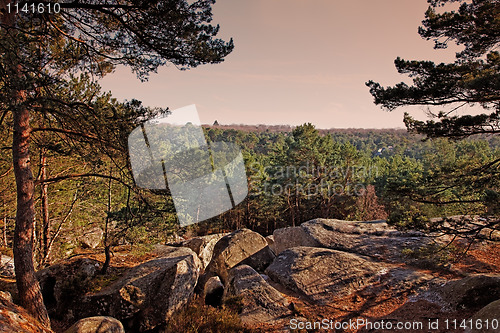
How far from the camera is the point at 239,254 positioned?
517 inches

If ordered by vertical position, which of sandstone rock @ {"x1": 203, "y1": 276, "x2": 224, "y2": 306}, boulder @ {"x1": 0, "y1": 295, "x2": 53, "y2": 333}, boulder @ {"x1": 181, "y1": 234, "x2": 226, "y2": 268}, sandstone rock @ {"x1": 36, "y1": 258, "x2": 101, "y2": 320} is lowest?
boulder @ {"x1": 181, "y1": 234, "x2": 226, "y2": 268}

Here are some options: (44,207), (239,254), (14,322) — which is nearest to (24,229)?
(14,322)

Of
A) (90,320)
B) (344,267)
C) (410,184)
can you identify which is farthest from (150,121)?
(344,267)

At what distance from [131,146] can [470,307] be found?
9.24 metres

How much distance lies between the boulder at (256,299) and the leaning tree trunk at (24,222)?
4725mm

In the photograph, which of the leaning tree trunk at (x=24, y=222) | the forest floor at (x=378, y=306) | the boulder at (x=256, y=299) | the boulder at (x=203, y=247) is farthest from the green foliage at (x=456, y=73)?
the boulder at (x=203, y=247)

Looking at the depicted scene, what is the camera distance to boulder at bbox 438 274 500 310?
666 centimetres

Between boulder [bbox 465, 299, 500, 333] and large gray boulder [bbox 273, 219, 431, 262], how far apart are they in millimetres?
5259

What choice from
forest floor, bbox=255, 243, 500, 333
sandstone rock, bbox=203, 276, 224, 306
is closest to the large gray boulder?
forest floor, bbox=255, 243, 500, 333

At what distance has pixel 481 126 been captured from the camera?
754 cm

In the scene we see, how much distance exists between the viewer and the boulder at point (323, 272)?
8.85 meters

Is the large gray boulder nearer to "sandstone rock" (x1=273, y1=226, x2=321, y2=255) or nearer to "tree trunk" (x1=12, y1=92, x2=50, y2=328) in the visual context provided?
"sandstone rock" (x1=273, y1=226, x2=321, y2=255)

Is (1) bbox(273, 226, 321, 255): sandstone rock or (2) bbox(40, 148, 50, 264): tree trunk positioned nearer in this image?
(2) bbox(40, 148, 50, 264): tree trunk

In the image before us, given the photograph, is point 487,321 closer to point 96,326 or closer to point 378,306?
point 378,306
